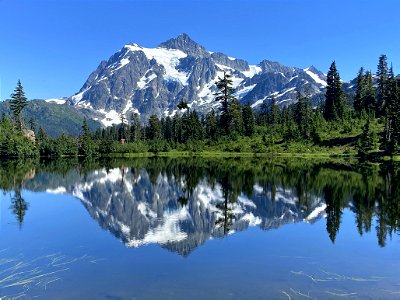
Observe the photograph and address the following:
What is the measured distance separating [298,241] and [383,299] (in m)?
8.54

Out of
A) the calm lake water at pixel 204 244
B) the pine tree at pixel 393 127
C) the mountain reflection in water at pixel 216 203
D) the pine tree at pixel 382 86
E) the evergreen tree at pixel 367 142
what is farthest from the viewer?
the pine tree at pixel 382 86

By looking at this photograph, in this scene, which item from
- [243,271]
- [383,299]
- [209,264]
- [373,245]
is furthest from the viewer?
[373,245]

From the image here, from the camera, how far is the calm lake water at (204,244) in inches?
595

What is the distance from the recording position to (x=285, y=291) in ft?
47.9

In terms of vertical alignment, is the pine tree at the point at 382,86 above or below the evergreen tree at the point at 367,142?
above

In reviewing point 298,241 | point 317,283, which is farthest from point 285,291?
point 298,241

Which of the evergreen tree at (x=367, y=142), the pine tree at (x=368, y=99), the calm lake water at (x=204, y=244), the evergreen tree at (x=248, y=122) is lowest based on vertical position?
the calm lake water at (x=204, y=244)

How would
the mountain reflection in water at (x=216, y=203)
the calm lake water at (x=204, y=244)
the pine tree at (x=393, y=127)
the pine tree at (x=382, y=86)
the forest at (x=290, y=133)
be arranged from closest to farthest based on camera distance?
the calm lake water at (x=204, y=244)
the mountain reflection in water at (x=216, y=203)
the pine tree at (x=393, y=127)
the forest at (x=290, y=133)
the pine tree at (x=382, y=86)

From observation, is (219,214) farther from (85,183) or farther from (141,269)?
(85,183)

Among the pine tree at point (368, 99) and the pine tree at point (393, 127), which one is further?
the pine tree at point (368, 99)

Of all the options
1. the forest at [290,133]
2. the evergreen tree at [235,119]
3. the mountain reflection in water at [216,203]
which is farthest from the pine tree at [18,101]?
the mountain reflection in water at [216,203]

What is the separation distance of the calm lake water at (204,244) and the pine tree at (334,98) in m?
97.6

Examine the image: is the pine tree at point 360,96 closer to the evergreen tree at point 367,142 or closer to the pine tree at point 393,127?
the pine tree at point 393,127

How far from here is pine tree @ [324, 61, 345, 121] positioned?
5285 inches
